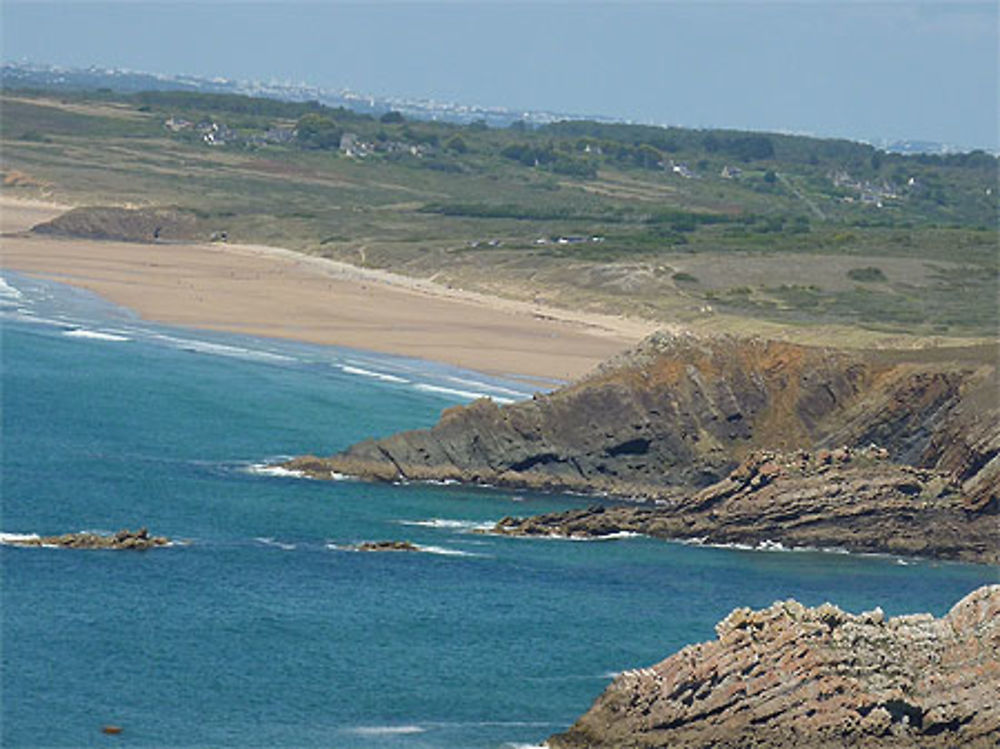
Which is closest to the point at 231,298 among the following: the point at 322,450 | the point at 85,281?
the point at 85,281

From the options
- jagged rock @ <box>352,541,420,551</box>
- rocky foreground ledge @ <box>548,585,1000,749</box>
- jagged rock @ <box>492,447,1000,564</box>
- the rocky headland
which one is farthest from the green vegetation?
rocky foreground ledge @ <box>548,585,1000,749</box>

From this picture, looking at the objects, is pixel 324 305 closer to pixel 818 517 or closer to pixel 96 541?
pixel 818 517

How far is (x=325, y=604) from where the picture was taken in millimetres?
46031

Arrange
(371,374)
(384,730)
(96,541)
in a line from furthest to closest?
(371,374) < (96,541) < (384,730)

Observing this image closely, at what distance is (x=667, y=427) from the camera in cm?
6278

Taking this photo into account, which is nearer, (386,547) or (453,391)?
(386,547)

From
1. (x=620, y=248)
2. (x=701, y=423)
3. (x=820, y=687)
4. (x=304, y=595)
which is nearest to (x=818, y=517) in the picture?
(x=701, y=423)

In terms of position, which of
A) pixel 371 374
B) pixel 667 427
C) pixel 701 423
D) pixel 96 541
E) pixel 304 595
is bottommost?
pixel 371 374

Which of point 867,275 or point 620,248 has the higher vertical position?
point 867,275

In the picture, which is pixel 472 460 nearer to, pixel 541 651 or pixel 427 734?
pixel 541 651

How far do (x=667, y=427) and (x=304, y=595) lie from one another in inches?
737

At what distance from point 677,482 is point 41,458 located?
18555 millimetres

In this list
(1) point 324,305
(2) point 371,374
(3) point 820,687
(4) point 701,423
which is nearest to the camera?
(3) point 820,687

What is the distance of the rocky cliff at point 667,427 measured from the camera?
2445 inches
